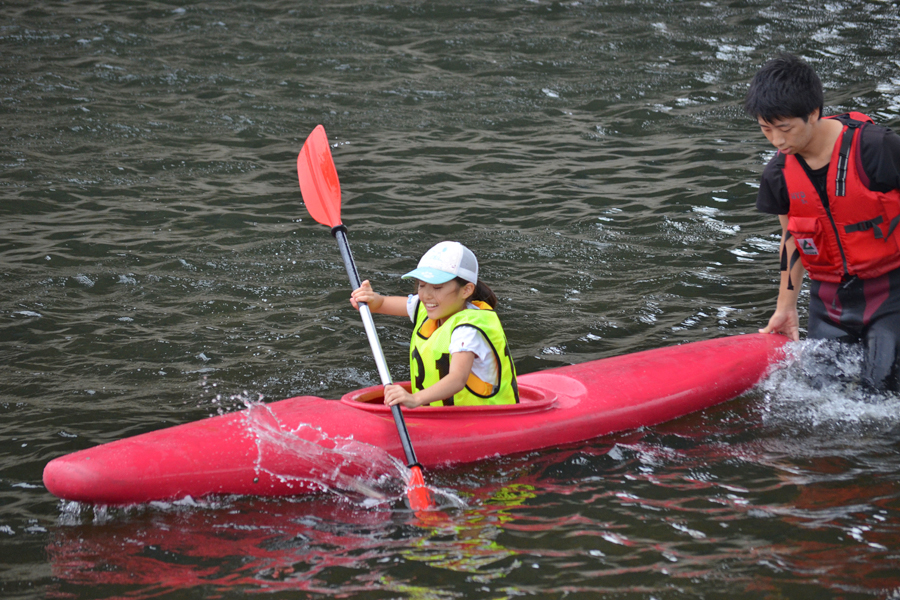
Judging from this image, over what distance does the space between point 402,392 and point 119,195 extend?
415cm

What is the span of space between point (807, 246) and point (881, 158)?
413mm

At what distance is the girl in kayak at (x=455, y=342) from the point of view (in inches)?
122

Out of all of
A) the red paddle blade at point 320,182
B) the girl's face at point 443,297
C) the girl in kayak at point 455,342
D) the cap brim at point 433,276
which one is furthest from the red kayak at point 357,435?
the red paddle blade at point 320,182

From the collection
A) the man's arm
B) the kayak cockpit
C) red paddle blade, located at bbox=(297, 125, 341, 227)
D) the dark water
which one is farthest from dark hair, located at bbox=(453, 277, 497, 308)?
the man's arm

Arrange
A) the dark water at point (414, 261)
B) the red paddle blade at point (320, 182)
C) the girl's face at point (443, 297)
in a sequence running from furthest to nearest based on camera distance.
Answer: the red paddle blade at point (320, 182)
the girl's face at point (443, 297)
the dark water at point (414, 261)

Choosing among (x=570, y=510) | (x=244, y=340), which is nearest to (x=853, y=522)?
(x=570, y=510)

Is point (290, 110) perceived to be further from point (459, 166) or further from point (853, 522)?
point (853, 522)

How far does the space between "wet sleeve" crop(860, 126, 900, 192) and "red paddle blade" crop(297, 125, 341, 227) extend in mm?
2270

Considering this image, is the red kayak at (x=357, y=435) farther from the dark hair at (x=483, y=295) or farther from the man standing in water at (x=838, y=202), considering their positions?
the man standing in water at (x=838, y=202)

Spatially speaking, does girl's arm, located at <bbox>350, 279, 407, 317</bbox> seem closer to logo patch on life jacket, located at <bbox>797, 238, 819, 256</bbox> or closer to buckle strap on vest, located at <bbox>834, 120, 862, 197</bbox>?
logo patch on life jacket, located at <bbox>797, 238, 819, 256</bbox>

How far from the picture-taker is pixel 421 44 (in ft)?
32.4

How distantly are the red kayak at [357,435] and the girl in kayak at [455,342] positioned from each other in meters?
0.11

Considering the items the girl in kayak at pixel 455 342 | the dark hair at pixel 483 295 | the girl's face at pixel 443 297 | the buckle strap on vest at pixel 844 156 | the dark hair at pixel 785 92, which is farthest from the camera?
the dark hair at pixel 483 295

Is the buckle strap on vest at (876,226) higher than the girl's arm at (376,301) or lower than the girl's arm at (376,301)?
higher
